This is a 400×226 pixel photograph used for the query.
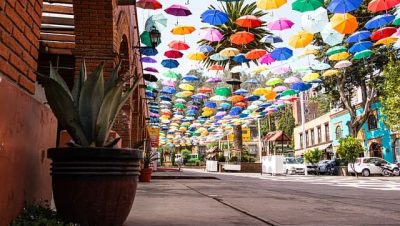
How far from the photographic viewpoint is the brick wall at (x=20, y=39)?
2.57m

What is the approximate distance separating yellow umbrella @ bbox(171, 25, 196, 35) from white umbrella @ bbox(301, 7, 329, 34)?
3790 millimetres

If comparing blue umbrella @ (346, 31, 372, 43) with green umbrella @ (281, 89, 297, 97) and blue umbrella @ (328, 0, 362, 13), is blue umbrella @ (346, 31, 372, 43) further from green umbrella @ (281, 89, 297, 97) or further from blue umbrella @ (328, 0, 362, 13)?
green umbrella @ (281, 89, 297, 97)

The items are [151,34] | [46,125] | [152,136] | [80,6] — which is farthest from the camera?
[152,136]

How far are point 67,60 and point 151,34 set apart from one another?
2.43 m

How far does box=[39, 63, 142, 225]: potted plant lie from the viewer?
2824 millimetres

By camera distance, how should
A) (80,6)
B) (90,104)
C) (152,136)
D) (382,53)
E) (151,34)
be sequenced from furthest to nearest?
(152,136)
(382,53)
(151,34)
(80,6)
(90,104)

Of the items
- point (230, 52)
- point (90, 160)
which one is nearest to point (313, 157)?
point (230, 52)

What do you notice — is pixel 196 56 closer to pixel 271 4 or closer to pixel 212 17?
pixel 212 17

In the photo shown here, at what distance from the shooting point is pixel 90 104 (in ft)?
10.2

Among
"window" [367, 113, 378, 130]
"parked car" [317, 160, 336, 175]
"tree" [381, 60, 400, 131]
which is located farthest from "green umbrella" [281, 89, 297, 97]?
"window" [367, 113, 378, 130]

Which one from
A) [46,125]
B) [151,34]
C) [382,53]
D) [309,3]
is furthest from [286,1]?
[382,53]

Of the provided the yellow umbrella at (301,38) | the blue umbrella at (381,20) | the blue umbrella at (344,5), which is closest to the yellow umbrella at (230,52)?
the yellow umbrella at (301,38)

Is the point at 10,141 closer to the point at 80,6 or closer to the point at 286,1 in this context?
the point at 80,6

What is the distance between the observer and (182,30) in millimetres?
13648
